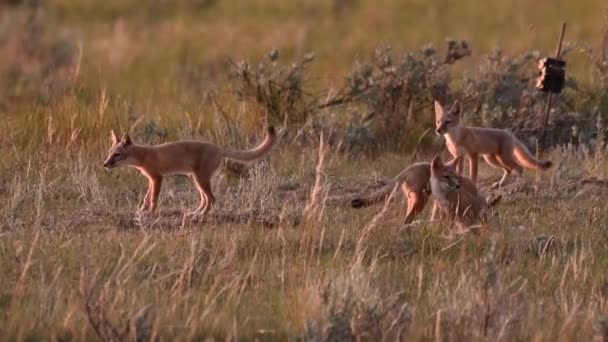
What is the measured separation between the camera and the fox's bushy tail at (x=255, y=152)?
11.2 meters

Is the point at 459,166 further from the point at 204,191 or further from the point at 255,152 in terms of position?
the point at 204,191

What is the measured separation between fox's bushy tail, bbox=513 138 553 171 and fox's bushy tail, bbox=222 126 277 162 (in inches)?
90.5

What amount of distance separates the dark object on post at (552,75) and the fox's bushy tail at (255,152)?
3150mm

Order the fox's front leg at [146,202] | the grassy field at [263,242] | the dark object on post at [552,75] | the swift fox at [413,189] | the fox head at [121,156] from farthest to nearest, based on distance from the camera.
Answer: the dark object on post at [552,75]
the fox head at [121,156]
the fox's front leg at [146,202]
the swift fox at [413,189]
the grassy field at [263,242]

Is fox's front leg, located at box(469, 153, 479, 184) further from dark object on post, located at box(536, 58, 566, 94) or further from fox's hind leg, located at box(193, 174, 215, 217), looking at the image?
fox's hind leg, located at box(193, 174, 215, 217)

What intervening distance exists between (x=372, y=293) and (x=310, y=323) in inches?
18.2

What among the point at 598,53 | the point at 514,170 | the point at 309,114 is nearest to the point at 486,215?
the point at 514,170

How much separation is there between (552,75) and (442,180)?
11.3ft

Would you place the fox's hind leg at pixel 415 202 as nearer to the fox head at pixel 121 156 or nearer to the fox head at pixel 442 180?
the fox head at pixel 442 180

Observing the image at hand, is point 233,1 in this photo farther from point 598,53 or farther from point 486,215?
point 486,215

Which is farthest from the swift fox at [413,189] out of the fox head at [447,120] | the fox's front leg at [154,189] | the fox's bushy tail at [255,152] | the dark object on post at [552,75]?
the dark object on post at [552,75]

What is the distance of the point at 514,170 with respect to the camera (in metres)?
12.6

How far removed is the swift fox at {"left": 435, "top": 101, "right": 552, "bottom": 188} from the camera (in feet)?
41.0

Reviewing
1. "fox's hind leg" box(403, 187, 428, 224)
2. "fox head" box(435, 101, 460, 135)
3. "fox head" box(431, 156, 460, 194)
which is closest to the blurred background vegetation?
"fox head" box(435, 101, 460, 135)
